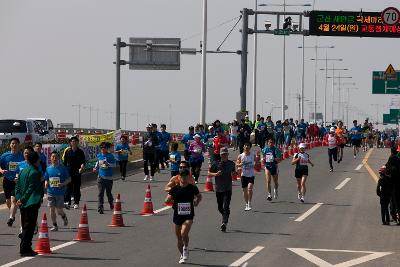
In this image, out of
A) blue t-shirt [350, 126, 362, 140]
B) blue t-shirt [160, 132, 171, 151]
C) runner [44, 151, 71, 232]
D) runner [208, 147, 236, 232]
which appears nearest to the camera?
runner [44, 151, 71, 232]

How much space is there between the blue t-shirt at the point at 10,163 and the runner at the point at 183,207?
5845 millimetres

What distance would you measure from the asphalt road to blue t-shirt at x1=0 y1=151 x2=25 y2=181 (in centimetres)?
113

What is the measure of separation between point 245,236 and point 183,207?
4.09m

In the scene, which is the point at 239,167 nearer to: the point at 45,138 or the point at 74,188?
the point at 74,188

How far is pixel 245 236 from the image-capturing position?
67.5 feet

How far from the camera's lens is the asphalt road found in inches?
671

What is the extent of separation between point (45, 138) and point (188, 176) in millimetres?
34694

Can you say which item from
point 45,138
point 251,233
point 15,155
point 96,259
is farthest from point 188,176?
point 45,138

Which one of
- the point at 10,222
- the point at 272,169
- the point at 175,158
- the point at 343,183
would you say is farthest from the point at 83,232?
the point at 343,183

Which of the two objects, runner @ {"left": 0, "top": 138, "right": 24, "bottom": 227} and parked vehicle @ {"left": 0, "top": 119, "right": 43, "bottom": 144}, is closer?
runner @ {"left": 0, "top": 138, "right": 24, "bottom": 227}

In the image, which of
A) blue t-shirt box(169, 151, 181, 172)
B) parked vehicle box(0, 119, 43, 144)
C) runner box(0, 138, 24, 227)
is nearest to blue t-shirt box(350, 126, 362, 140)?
parked vehicle box(0, 119, 43, 144)

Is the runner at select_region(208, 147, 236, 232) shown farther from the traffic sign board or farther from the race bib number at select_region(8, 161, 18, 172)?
the traffic sign board

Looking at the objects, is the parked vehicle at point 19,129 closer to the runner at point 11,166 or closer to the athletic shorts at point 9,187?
the athletic shorts at point 9,187

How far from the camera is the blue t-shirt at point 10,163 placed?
2173cm
